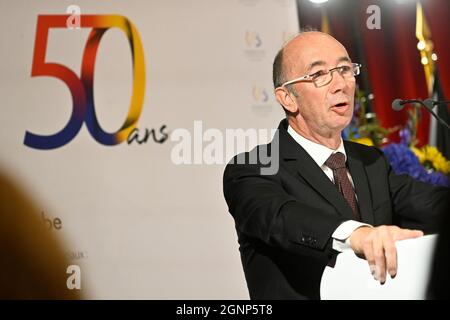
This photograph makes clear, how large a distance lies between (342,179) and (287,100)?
285 millimetres

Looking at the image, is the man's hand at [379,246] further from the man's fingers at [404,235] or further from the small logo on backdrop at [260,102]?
the small logo on backdrop at [260,102]

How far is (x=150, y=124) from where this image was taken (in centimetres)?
259

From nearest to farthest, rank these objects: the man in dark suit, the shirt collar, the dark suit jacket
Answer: the dark suit jacket < the man in dark suit < the shirt collar

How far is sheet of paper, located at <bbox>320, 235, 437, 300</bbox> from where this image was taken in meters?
1.29

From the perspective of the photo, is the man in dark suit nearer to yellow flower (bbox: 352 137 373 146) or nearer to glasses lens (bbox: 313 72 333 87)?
glasses lens (bbox: 313 72 333 87)

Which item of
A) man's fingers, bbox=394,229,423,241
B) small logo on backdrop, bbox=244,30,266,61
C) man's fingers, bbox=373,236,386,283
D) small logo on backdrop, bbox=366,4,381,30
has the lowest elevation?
man's fingers, bbox=373,236,386,283

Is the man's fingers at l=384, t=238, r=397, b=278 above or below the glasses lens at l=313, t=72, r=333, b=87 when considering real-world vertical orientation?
below

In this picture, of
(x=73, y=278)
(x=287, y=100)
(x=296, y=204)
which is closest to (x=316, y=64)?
(x=287, y=100)

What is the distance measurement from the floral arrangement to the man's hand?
105cm

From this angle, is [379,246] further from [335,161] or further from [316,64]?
[316,64]

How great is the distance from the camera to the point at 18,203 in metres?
2.53

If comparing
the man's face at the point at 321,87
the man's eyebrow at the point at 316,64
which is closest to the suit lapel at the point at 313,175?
the man's face at the point at 321,87

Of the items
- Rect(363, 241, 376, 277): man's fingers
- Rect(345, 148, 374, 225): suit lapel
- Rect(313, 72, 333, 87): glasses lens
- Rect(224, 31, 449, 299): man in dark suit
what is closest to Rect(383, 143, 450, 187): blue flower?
Rect(224, 31, 449, 299): man in dark suit
